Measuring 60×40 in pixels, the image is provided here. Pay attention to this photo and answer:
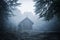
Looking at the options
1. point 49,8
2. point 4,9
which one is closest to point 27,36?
point 49,8

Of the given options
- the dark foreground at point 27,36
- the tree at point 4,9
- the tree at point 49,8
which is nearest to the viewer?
the dark foreground at point 27,36

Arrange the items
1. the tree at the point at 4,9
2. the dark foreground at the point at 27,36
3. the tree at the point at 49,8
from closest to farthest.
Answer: the dark foreground at the point at 27,36 < the tree at the point at 49,8 < the tree at the point at 4,9

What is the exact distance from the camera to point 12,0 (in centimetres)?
3000

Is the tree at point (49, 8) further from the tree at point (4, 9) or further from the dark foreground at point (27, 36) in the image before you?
the tree at point (4, 9)

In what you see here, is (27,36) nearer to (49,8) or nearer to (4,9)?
(49,8)

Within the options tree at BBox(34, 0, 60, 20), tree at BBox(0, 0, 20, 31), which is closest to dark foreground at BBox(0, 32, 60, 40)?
tree at BBox(34, 0, 60, 20)

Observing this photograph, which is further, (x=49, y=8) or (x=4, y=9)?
(x=4, y=9)

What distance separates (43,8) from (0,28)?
10514 millimetres

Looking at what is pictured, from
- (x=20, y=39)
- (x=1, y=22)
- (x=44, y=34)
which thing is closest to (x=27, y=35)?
(x=20, y=39)

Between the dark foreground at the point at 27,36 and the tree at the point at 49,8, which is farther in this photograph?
the tree at the point at 49,8

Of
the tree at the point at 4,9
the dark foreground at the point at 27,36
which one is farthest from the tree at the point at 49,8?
the tree at the point at 4,9

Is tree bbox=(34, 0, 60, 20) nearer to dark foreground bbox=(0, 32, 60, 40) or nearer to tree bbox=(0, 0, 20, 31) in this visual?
dark foreground bbox=(0, 32, 60, 40)

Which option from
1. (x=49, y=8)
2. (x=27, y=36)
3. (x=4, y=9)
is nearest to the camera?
(x=27, y=36)

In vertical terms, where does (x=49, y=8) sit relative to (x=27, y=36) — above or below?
above
